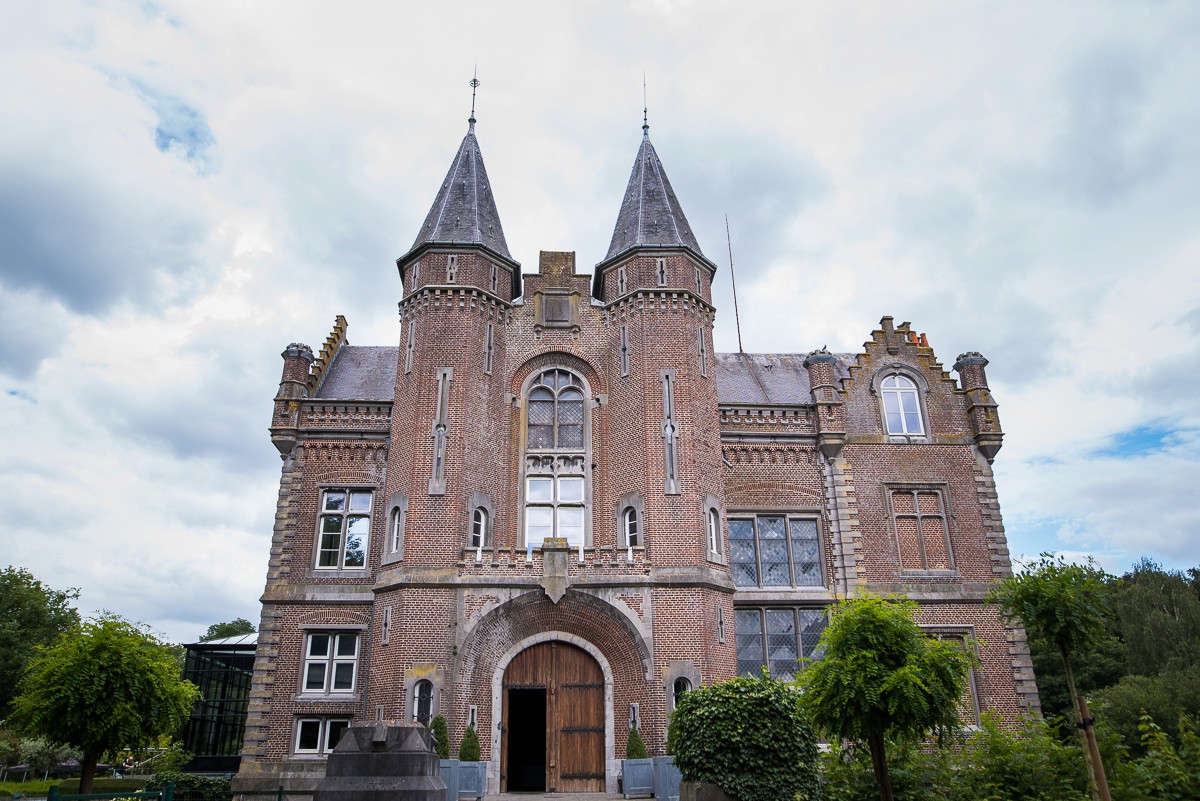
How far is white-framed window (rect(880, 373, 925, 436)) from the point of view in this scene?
25.6 metres

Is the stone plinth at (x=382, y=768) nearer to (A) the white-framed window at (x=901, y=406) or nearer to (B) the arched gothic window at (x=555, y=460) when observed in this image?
(B) the arched gothic window at (x=555, y=460)

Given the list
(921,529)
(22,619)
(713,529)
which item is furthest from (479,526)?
(22,619)

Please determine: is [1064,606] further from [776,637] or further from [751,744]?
[776,637]

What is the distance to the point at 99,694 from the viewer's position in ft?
51.7

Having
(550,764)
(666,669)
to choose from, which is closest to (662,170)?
(666,669)

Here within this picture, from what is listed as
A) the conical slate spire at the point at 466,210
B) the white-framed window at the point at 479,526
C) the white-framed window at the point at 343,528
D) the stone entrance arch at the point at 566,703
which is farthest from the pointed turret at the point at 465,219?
the stone entrance arch at the point at 566,703

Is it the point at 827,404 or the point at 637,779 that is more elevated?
the point at 827,404

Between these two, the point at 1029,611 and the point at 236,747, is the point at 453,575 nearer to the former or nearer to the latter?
the point at 1029,611

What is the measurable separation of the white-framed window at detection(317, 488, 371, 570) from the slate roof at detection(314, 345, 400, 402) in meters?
3.06

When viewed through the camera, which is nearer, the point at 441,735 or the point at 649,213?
the point at 441,735

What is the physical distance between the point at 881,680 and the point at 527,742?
1365 centimetres

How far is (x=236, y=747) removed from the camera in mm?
30109

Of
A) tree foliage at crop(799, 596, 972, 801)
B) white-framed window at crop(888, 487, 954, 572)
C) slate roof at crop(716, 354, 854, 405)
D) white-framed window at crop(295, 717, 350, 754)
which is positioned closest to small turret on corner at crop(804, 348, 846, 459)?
slate roof at crop(716, 354, 854, 405)

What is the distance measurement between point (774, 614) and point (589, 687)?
6.32 meters
